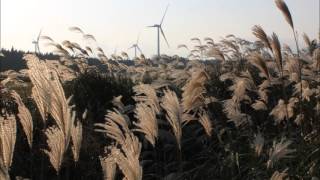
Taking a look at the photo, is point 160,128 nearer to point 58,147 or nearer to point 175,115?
point 175,115

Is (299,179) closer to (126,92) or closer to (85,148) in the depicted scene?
(85,148)

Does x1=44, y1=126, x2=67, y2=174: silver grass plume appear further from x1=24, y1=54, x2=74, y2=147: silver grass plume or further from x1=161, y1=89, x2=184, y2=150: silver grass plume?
x1=161, y1=89, x2=184, y2=150: silver grass plume

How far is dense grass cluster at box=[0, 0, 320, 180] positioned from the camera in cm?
271

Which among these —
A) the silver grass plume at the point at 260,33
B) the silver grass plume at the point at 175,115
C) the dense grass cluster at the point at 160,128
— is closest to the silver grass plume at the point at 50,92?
the dense grass cluster at the point at 160,128

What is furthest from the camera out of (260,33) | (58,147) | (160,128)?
(160,128)

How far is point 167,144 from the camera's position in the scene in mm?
6395

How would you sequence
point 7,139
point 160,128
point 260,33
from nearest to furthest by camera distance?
point 7,139, point 260,33, point 160,128

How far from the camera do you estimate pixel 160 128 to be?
7.07 meters

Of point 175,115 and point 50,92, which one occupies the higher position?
point 50,92

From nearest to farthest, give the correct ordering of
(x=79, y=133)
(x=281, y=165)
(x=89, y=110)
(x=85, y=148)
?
(x=79, y=133)
(x=281, y=165)
(x=85, y=148)
(x=89, y=110)

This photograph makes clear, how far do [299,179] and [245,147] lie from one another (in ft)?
5.71

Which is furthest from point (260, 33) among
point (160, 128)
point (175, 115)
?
point (160, 128)

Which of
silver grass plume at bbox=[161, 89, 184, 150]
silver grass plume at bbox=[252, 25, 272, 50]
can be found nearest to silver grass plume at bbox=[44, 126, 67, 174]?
silver grass plume at bbox=[161, 89, 184, 150]

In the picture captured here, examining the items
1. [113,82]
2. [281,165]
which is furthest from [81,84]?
[281,165]
